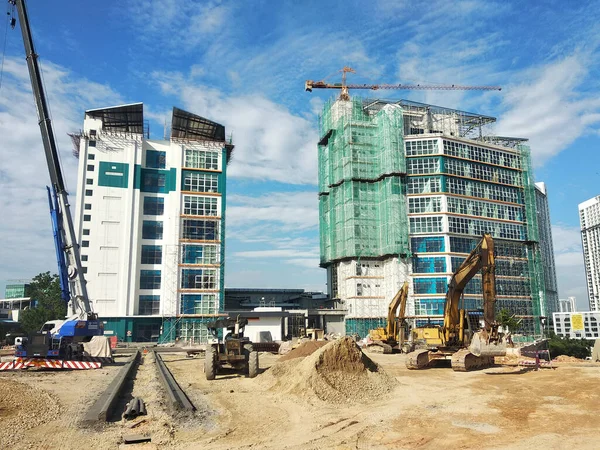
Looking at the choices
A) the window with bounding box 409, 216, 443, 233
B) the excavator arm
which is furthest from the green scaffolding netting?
the excavator arm

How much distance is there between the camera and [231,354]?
2556cm

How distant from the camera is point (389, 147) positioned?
85.1 meters

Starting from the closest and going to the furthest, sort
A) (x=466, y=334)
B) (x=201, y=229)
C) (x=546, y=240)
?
1. (x=466, y=334)
2. (x=201, y=229)
3. (x=546, y=240)

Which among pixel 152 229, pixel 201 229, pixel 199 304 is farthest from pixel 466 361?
pixel 152 229

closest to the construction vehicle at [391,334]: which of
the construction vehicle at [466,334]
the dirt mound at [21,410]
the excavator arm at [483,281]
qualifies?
the construction vehicle at [466,334]

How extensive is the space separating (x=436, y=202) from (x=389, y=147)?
42.0ft

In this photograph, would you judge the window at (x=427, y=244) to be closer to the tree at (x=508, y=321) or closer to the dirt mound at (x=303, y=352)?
the tree at (x=508, y=321)

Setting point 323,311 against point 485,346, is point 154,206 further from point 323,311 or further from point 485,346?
point 485,346

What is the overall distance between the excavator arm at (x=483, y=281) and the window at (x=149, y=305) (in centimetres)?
4971

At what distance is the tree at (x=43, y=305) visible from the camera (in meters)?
67.6

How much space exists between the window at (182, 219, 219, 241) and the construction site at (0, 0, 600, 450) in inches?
13.6

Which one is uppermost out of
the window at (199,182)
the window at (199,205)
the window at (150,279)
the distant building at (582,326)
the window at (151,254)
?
the window at (199,182)

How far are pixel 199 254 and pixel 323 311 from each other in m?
24.0

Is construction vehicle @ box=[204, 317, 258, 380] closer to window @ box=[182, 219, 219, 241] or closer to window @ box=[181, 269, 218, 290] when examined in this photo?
window @ box=[181, 269, 218, 290]
